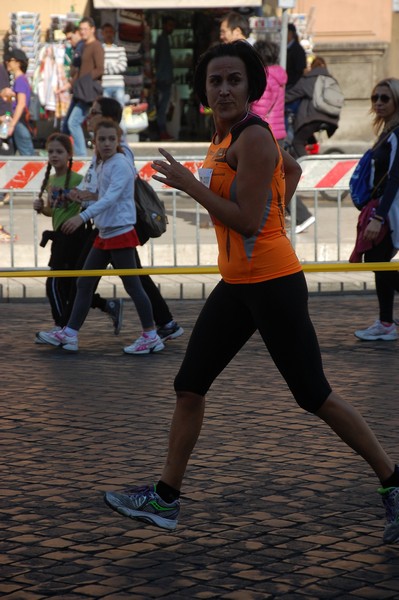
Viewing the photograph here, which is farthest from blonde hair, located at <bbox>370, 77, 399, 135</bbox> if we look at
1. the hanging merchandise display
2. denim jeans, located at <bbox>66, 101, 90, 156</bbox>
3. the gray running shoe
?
the hanging merchandise display

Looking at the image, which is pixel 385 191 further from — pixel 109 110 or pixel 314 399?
pixel 314 399

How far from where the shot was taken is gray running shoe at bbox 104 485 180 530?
5184 mm

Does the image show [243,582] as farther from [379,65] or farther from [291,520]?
[379,65]

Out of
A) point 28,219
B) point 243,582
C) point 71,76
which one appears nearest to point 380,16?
point 71,76

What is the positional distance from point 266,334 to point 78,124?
13.3 m

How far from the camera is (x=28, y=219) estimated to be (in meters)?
14.5

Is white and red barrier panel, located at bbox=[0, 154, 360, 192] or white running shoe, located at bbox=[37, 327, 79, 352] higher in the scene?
white and red barrier panel, located at bbox=[0, 154, 360, 192]

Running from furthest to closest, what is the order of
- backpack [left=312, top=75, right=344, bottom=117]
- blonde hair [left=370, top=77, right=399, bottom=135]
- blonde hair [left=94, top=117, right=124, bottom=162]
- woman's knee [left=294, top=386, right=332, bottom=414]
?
1. backpack [left=312, top=75, right=344, bottom=117]
2. blonde hair [left=94, top=117, right=124, bottom=162]
3. blonde hair [left=370, top=77, right=399, bottom=135]
4. woman's knee [left=294, top=386, right=332, bottom=414]

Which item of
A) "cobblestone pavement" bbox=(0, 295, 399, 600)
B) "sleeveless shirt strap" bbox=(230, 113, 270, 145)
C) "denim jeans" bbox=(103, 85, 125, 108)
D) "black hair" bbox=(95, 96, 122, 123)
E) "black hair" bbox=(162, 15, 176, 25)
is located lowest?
"cobblestone pavement" bbox=(0, 295, 399, 600)

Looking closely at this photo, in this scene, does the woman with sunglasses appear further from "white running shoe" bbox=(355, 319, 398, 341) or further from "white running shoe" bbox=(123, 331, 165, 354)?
"white running shoe" bbox=(123, 331, 165, 354)

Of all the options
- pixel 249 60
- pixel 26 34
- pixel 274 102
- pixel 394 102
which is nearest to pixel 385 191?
pixel 394 102

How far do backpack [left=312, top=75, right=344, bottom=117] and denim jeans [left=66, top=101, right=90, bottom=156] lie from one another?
3272 mm

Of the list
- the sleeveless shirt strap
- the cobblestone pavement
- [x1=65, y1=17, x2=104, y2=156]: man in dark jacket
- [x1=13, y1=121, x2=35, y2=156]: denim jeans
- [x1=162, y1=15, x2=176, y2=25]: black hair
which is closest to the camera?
the cobblestone pavement

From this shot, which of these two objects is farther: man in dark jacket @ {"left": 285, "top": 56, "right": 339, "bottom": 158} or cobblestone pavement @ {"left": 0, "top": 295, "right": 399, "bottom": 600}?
man in dark jacket @ {"left": 285, "top": 56, "right": 339, "bottom": 158}
